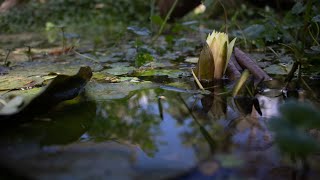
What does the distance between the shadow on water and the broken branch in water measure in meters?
0.16

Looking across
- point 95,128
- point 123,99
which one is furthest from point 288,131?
point 123,99

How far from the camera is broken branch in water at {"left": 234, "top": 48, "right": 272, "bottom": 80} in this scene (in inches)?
38.7

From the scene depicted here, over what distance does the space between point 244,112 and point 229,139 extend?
6.8 inches

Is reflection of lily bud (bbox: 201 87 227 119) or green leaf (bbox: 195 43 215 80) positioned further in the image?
green leaf (bbox: 195 43 215 80)

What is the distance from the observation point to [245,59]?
106cm

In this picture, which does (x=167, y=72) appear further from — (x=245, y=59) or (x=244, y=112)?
(x=244, y=112)

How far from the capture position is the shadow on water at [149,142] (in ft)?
1.50

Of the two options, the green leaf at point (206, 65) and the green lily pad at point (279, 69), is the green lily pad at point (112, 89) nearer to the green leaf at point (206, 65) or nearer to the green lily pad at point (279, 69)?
the green leaf at point (206, 65)

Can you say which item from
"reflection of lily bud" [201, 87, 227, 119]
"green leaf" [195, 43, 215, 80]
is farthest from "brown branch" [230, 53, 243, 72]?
"reflection of lily bud" [201, 87, 227, 119]

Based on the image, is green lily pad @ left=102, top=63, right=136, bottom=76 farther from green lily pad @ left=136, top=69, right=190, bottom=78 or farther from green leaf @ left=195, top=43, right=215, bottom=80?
green leaf @ left=195, top=43, right=215, bottom=80

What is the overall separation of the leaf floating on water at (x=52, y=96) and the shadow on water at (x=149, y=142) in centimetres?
2

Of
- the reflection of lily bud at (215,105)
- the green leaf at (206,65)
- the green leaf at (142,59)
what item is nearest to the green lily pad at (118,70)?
the green leaf at (142,59)

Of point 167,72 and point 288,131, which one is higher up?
point 288,131

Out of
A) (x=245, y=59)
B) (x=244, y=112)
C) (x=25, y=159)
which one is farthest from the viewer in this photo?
(x=245, y=59)
